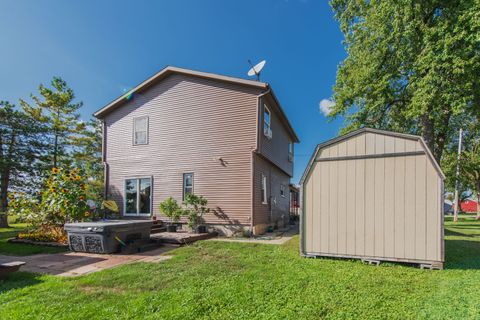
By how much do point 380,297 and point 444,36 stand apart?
10388 mm

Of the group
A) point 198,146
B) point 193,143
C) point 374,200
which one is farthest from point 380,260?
point 193,143

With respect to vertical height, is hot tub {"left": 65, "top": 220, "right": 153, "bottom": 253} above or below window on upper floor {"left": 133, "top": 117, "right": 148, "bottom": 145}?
below

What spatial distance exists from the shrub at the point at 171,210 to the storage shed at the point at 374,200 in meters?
5.68

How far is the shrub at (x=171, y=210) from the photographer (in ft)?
32.9

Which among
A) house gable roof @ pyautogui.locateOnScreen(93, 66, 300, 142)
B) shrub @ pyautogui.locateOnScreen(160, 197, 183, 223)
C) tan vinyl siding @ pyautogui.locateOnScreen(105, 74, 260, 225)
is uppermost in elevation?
house gable roof @ pyautogui.locateOnScreen(93, 66, 300, 142)

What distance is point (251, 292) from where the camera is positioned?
368cm

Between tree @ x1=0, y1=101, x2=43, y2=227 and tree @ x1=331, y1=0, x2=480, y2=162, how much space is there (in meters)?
18.6

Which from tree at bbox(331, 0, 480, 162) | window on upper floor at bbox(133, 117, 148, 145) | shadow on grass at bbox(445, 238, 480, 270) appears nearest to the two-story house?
window on upper floor at bbox(133, 117, 148, 145)

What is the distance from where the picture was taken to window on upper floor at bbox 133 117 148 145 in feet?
39.4

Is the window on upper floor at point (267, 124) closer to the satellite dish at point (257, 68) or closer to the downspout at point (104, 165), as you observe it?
the satellite dish at point (257, 68)

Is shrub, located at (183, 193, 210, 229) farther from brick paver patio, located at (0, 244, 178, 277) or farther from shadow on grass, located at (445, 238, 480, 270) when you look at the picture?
shadow on grass, located at (445, 238, 480, 270)

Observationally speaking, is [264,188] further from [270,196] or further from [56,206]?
[56,206]

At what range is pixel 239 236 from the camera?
9.47 meters

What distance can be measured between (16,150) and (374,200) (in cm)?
1966
